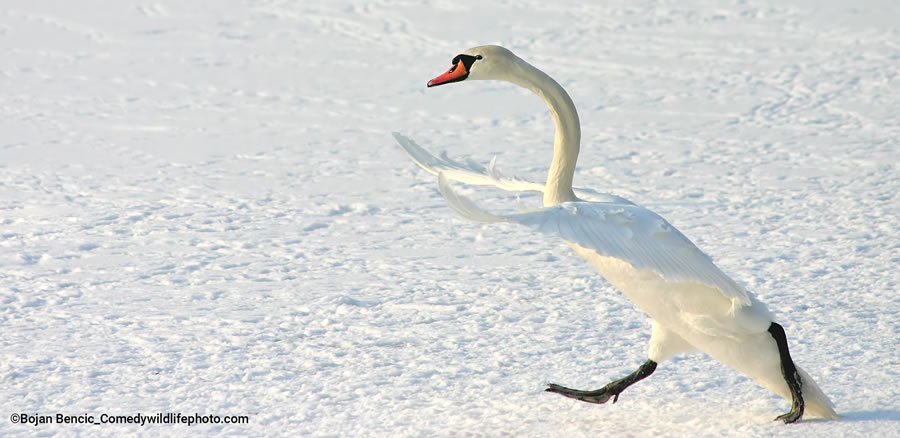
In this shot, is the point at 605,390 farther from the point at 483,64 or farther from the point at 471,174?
the point at 483,64

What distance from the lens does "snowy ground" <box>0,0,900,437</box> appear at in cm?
352

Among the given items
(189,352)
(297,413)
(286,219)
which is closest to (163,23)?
(286,219)

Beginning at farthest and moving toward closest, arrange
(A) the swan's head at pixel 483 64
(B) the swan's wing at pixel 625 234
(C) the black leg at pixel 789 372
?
(A) the swan's head at pixel 483 64 < (C) the black leg at pixel 789 372 < (B) the swan's wing at pixel 625 234

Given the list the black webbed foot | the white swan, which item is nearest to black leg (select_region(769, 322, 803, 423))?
the white swan

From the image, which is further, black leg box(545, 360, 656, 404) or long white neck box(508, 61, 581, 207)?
black leg box(545, 360, 656, 404)

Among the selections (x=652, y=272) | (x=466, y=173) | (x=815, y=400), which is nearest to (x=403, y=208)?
(x=466, y=173)

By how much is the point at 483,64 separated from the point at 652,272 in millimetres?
785

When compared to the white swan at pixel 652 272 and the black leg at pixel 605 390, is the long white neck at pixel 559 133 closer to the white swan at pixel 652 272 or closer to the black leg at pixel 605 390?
the white swan at pixel 652 272

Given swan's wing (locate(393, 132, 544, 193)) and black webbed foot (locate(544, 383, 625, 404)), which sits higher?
swan's wing (locate(393, 132, 544, 193))

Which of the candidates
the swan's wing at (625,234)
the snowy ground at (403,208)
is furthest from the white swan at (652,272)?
the snowy ground at (403,208)

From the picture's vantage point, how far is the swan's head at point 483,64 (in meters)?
3.29

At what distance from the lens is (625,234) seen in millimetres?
2777

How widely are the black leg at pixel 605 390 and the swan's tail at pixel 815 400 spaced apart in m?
0.43

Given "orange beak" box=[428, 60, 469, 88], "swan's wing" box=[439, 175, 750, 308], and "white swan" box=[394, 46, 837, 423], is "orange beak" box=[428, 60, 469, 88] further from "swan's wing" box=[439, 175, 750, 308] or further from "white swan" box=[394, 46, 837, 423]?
"swan's wing" box=[439, 175, 750, 308]
